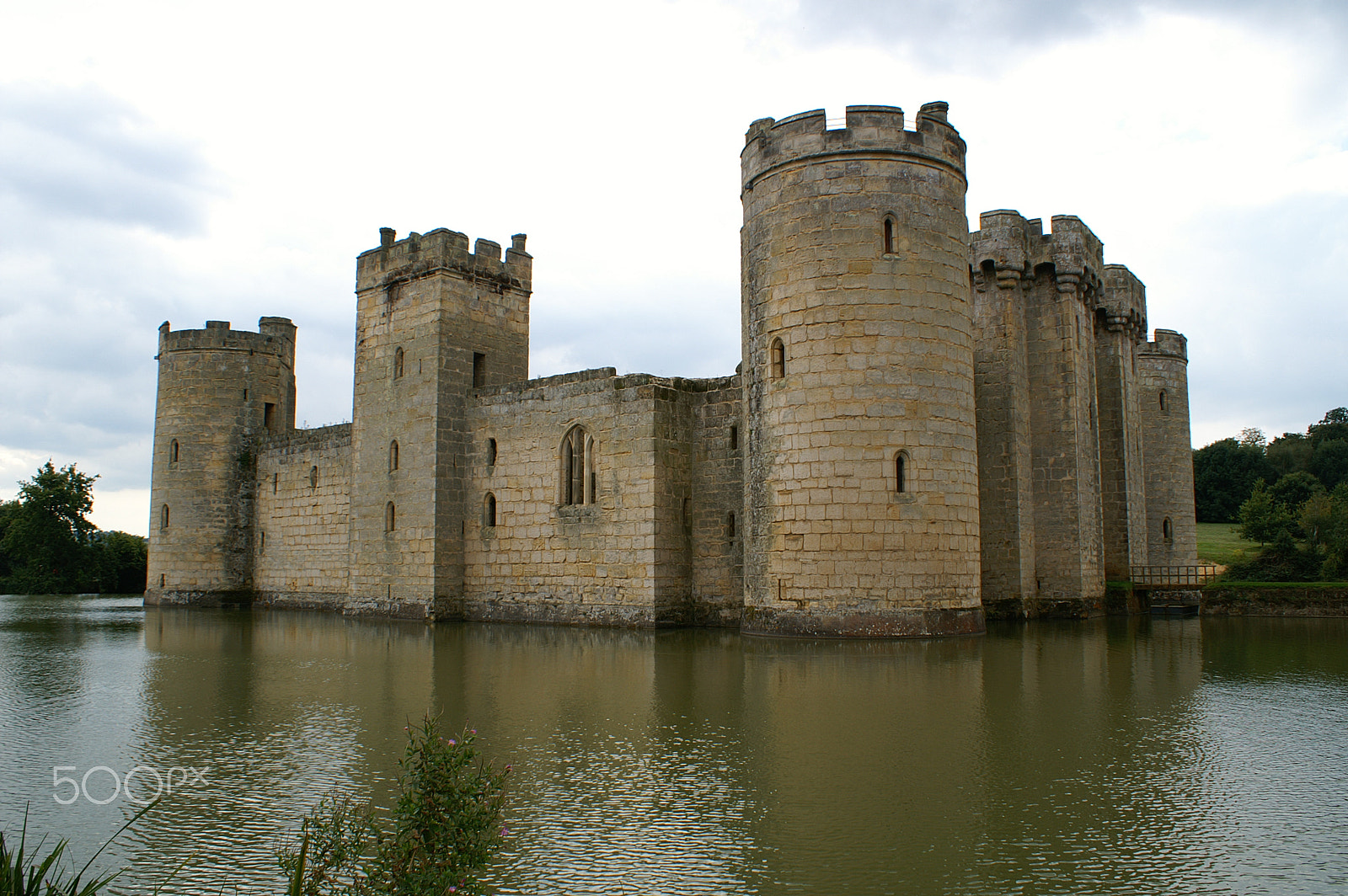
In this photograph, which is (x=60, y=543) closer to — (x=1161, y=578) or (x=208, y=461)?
(x=208, y=461)

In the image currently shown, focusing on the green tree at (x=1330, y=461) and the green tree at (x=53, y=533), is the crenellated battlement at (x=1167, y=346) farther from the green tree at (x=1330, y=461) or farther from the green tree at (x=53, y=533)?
the green tree at (x=53, y=533)

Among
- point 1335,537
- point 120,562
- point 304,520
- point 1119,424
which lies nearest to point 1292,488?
point 1335,537

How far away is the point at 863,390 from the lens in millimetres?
15773

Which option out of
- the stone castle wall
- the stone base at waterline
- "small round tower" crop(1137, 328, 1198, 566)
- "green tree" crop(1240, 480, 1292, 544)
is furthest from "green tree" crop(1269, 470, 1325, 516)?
the stone castle wall

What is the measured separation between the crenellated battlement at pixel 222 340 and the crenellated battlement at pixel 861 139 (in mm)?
19994

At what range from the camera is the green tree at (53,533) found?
42250 mm

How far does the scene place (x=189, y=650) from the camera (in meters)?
16.3

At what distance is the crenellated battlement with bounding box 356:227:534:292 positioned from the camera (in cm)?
2309

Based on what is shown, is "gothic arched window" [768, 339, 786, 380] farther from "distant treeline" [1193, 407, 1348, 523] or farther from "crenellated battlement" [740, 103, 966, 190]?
"distant treeline" [1193, 407, 1348, 523]

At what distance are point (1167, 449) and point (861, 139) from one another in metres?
17.7

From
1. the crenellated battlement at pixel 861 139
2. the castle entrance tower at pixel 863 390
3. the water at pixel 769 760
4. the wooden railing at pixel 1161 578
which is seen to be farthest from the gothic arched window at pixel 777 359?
the wooden railing at pixel 1161 578

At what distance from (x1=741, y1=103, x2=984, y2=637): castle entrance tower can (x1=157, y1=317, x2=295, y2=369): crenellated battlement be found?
66.0ft

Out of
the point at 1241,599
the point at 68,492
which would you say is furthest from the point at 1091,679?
the point at 68,492

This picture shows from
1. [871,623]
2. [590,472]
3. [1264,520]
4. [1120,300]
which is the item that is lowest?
[871,623]
